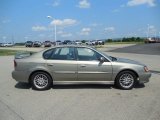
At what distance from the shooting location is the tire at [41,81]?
9289 mm

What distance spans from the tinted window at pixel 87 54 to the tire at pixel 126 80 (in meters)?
0.96

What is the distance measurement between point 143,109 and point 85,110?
52.5 inches

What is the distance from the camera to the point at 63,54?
371 inches

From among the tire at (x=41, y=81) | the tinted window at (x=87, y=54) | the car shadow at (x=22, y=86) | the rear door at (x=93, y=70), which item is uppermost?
the tinted window at (x=87, y=54)

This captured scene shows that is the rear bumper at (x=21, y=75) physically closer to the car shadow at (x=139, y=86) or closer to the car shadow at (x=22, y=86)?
the car shadow at (x=22, y=86)

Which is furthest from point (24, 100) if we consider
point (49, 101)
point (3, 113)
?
point (3, 113)

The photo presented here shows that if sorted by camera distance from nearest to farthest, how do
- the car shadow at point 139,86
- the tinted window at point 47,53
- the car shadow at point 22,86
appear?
the tinted window at point 47,53, the car shadow at point 139,86, the car shadow at point 22,86

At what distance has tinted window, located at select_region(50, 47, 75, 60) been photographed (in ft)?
30.7

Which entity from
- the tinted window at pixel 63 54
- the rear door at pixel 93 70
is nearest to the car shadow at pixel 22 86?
the tinted window at pixel 63 54

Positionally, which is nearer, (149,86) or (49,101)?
(49,101)

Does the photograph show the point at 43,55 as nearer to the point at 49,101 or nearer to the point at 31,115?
the point at 49,101

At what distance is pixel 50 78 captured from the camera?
930cm

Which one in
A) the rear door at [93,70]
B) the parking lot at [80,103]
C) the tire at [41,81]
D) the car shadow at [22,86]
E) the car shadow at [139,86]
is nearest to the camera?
the parking lot at [80,103]

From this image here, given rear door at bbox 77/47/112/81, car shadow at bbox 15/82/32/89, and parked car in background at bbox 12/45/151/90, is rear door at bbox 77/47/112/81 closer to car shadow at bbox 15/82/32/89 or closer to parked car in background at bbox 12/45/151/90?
parked car in background at bbox 12/45/151/90
